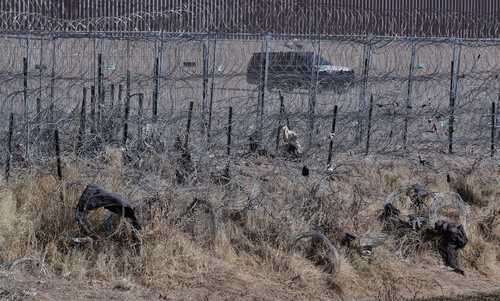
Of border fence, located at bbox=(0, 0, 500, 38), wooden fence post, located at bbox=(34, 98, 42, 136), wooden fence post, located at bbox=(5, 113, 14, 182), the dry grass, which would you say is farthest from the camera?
border fence, located at bbox=(0, 0, 500, 38)

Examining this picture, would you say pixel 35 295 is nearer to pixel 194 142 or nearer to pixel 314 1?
pixel 194 142

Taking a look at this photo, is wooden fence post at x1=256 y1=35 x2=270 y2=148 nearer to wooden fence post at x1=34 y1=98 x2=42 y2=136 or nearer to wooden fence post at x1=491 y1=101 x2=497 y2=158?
wooden fence post at x1=34 y1=98 x2=42 y2=136

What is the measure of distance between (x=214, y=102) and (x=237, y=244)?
4.06 m

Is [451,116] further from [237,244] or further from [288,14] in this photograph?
[288,14]

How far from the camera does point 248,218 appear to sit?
9.23 metres

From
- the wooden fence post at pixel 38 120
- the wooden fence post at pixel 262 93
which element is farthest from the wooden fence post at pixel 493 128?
the wooden fence post at pixel 38 120

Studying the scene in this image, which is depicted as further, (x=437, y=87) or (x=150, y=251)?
(x=437, y=87)

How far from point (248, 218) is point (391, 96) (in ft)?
16.2

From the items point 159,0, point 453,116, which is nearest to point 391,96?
point 453,116

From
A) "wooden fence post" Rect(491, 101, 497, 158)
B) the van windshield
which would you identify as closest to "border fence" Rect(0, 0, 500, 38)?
the van windshield

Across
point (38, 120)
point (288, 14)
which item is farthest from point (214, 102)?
point (288, 14)

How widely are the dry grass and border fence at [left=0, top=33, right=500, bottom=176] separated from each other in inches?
33.1

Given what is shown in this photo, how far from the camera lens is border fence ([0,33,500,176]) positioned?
10570mm

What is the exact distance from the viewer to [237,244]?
9016 millimetres
